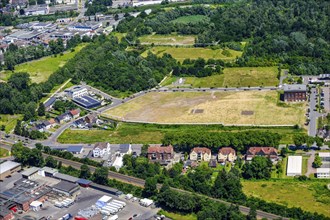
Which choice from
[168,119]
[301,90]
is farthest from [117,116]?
[301,90]

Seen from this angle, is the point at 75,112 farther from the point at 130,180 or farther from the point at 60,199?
the point at 60,199

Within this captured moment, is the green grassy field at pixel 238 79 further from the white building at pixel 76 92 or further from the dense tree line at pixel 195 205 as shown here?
the dense tree line at pixel 195 205

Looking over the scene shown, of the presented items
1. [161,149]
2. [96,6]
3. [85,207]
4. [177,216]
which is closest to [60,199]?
[85,207]

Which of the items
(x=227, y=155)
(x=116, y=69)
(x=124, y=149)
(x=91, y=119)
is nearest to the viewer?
(x=227, y=155)

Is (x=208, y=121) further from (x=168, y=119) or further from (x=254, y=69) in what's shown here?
(x=254, y=69)

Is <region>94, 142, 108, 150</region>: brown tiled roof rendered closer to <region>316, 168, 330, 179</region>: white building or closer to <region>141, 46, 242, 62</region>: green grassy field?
<region>316, 168, 330, 179</region>: white building

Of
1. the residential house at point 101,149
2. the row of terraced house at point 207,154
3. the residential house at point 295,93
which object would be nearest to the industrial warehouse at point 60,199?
the residential house at point 101,149
